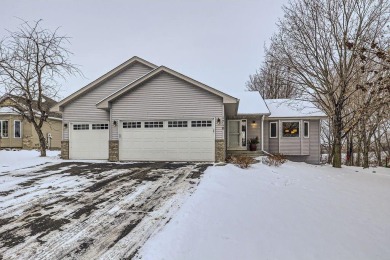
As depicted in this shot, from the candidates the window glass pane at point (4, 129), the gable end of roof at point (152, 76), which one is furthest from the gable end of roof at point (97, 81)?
the window glass pane at point (4, 129)

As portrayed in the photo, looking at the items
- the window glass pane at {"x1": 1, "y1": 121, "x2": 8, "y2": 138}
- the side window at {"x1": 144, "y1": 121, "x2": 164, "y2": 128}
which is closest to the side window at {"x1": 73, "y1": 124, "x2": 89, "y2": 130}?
the side window at {"x1": 144, "y1": 121, "x2": 164, "y2": 128}

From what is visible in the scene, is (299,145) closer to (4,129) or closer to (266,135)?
(266,135)

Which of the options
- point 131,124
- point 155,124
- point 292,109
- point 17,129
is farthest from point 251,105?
point 17,129

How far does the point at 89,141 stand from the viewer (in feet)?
50.0

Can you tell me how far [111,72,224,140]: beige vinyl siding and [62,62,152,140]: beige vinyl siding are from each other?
188cm

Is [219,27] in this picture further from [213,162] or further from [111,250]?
[111,250]

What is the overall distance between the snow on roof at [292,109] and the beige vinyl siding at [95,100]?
9.60 meters

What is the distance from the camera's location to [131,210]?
5430 mm

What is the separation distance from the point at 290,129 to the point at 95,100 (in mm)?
13309

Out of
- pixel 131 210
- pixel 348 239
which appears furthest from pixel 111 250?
pixel 348 239

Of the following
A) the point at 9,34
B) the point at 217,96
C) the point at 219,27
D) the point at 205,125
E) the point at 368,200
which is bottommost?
the point at 368,200

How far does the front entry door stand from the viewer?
57.8ft

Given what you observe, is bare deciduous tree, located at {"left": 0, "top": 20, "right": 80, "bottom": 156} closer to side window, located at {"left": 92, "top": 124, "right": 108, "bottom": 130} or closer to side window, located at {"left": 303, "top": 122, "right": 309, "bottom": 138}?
side window, located at {"left": 92, "top": 124, "right": 108, "bottom": 130}

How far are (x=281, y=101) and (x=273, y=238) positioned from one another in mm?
16772
